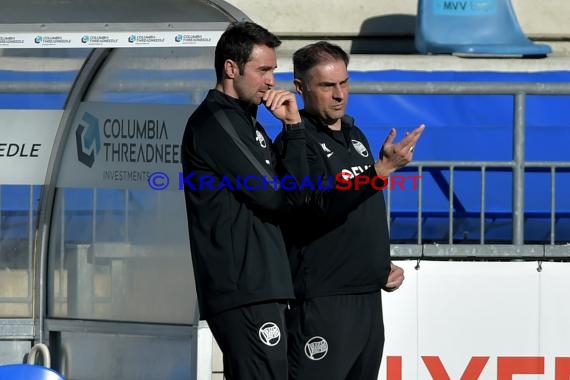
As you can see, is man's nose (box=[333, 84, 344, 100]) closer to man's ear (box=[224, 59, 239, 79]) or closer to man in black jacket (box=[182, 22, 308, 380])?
man in black jacket (box=[182, 22, 308, 380])

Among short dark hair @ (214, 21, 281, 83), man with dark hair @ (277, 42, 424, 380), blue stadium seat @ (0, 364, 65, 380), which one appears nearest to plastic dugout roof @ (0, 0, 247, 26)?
man with dark hair @ (277, 42, 424, 380)

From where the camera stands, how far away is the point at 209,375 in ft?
19.8

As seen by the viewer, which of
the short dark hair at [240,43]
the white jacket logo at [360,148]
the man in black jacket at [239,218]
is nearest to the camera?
the man in black jacket at [239,218]

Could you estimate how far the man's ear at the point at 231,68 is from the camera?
420cm

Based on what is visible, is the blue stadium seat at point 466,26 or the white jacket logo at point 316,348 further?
the blue stadium seat at point 466,26

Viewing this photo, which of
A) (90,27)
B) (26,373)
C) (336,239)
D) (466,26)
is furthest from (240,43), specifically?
(466,26)

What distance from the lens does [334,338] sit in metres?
4.45

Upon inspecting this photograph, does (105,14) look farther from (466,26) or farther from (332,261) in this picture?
(466,26)

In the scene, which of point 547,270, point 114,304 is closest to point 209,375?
point 114,304

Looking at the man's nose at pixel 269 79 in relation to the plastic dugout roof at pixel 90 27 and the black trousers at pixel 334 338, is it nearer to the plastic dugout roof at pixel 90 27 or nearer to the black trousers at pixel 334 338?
the black trousers at pixel 334 338

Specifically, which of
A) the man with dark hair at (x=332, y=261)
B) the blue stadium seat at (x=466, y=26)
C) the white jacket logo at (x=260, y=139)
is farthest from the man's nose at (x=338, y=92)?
the blue stadium seat at (x=466, y=26)

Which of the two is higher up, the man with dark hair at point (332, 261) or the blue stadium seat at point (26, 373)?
the man with dark hair at point (332, 261)

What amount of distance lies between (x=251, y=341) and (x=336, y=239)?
24.1 inches

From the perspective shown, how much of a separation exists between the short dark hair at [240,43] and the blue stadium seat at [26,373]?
1160mm
